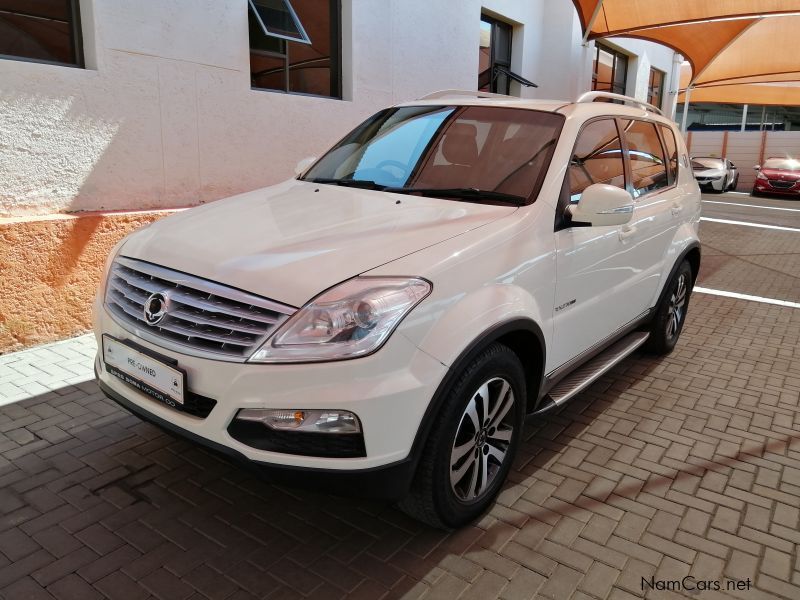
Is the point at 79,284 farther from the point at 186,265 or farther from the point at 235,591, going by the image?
the point at 235,591

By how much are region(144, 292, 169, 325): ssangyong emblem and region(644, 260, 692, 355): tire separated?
139 inches

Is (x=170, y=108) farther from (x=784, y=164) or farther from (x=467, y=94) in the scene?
(x=784, y=164)

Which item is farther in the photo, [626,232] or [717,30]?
[717,30]

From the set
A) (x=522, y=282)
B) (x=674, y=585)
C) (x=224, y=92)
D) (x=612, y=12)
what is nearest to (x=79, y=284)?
(x=224, y=92)

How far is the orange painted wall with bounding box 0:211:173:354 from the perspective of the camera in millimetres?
4691

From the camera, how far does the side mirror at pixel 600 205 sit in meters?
Answer: 3.07

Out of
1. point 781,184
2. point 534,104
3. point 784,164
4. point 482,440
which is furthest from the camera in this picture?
point 784,164

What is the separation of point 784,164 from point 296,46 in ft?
63.5

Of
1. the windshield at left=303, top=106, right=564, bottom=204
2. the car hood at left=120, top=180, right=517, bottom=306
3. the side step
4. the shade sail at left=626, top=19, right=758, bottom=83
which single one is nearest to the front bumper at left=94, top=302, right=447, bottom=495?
the car hood at left=120, top=180, right=517, bottom=306

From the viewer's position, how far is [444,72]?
967 centimetres

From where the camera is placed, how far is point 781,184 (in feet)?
67.2

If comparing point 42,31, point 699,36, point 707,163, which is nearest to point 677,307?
point 42,31

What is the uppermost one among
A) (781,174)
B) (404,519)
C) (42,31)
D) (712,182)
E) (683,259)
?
(42,31)

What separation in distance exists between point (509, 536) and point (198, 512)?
138 cm
